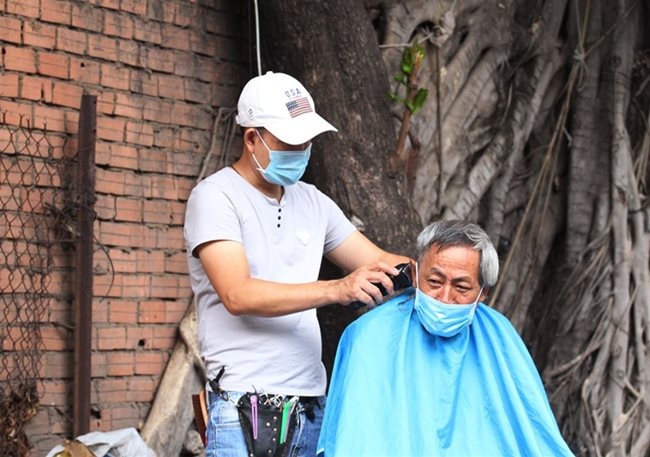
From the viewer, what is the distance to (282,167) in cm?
372

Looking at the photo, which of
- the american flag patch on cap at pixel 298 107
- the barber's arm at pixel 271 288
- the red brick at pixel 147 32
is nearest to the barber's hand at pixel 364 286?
the barber's arm at pixel 271 288

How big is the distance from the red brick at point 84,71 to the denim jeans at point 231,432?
1723 mm

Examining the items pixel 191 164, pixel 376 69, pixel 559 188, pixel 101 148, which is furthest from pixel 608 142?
pixel 101 148

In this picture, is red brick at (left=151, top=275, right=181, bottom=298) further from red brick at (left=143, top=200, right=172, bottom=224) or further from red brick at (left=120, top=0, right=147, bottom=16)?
red brick at (left=120, top=0, right=147, bottom=16)

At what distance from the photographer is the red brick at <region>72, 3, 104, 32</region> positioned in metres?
4.94

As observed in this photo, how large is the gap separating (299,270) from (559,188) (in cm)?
348

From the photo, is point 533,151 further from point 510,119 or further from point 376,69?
point 376,69

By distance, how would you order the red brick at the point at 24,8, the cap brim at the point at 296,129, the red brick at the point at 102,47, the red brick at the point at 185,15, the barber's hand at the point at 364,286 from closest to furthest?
the barber's hand at the point at 364,286
the cap brim at the point at 296,129
the red brick at the point at 24,8
the red brick at the point at 102,47
the red brick at the point at 185,15

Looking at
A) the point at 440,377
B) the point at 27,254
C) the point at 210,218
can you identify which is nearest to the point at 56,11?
the point at 27,254

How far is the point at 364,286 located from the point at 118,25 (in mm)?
2083

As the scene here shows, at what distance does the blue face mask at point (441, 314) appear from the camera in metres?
3.68

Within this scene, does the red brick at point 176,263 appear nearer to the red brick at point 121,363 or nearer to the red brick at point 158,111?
the red brick at point 121,363

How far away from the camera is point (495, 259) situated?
3758 mm

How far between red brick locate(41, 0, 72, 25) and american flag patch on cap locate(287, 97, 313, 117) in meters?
1.50
